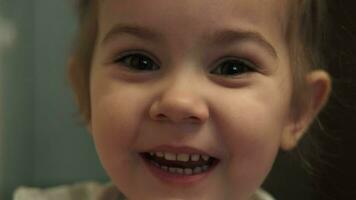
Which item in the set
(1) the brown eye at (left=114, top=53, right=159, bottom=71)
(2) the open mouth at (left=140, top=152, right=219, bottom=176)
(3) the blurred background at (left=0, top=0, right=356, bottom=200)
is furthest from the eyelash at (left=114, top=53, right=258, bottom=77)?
(3) the blurred background at (left=0, top=0, right=356, bottom=200)

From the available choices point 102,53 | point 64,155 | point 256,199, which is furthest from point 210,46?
point 64,155

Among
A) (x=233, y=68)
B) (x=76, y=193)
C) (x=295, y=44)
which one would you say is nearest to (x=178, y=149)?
(x=233, y=68)

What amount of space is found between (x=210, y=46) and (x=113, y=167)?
0.20 meters

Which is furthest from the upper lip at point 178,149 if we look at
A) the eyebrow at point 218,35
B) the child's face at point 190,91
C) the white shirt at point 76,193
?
the white shirt at point 76,193

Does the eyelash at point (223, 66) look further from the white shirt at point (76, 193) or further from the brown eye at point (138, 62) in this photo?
the white shirt at point (76, 193)

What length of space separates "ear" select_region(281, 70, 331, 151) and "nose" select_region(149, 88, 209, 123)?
209 millimetres

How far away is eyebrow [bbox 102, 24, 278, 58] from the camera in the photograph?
0.66 metres

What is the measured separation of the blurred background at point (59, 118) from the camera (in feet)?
3.22

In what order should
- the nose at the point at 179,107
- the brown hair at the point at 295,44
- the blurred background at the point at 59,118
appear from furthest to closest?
the blurred background at the point at 59,118, the brown hair at the point at 295,44, the nose at the point at 179,107

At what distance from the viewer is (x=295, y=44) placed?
771 mm

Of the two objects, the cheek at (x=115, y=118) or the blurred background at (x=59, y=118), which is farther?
the blurred background at (x=59, y=118)

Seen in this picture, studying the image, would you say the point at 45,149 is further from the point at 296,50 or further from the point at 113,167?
the point at 296,50

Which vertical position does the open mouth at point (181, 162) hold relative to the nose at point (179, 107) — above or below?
below

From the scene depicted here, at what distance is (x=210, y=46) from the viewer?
67 centimetres
